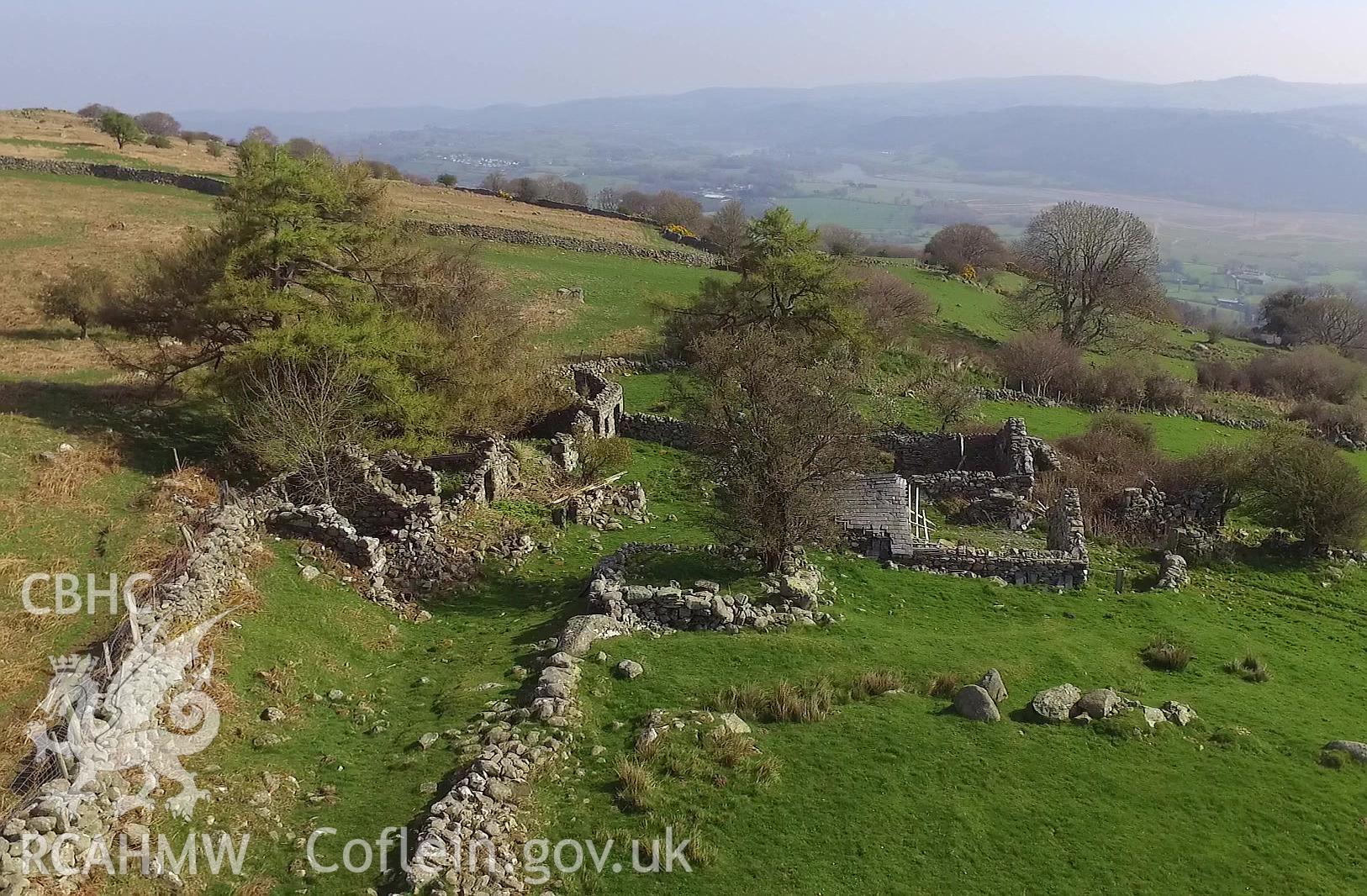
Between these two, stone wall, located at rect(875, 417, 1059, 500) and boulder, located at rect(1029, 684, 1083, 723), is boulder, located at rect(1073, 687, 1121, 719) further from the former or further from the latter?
stone wall, located at rect(875, 417, 1059, 500)

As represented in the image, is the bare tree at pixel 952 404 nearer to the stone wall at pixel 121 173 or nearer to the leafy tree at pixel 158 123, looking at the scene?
the stone wall at pixel 121 173

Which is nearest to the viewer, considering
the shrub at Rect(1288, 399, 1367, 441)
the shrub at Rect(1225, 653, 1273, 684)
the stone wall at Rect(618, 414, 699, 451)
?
the shrub at Rect(1225, 653, 1273, 684)

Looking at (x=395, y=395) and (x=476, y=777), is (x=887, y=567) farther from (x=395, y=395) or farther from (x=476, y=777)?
(x=395, y=395)

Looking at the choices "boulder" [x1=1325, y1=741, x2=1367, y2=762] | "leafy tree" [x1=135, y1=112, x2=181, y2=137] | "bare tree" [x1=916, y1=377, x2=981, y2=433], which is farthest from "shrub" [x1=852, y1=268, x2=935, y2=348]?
"leafy tree" [x1=135, y1=112, x2=181, y2=137]

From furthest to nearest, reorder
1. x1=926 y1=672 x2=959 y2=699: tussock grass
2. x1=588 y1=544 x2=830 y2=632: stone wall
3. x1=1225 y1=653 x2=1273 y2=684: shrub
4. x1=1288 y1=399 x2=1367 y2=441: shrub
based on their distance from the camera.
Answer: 1. x1=1288 y1=399 x2=1367 y2=441: shrub
2. x1=588 y1=544 x2=830 y2=632: stone wall
3. x1=1225 y1=653 x2=1273 y2=684: shrub
4. x1=926 y1=672 x2=959 y2=699: tussock grass

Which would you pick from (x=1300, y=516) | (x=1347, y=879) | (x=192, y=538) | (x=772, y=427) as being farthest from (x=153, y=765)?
(x=1300, y=516)

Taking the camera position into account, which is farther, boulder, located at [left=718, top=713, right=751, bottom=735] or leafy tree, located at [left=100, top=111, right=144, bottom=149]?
leafy tree, located at [left=100, top=111, right=144, bottom=149]
